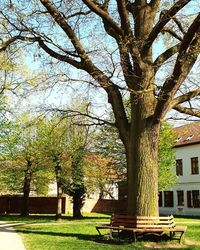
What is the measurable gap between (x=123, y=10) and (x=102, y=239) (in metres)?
7.24

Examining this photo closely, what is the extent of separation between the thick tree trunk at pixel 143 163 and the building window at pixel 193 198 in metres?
27.3

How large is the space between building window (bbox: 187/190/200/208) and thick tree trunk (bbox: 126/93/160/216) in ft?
89.7

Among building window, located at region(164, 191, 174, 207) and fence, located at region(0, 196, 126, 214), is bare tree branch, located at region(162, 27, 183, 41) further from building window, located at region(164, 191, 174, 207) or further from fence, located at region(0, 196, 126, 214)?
building window, located at region(164, 191, 174, 207)

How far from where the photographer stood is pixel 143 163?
1336 centimetres

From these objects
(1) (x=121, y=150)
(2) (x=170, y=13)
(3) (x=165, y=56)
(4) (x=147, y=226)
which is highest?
(2) (x=170, y=13)

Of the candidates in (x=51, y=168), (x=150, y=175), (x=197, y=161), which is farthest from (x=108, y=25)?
(x=197, y=161)

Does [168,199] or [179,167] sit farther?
[168,199]

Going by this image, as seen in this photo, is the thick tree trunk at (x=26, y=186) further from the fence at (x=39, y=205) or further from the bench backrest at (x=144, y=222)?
the bench backrest at (x=144, y=222)

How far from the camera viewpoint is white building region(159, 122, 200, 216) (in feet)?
131

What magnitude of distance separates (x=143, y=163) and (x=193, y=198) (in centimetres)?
2849

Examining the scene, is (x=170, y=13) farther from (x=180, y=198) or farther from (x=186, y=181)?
(x=180, y=198)

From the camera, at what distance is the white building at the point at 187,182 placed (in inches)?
1575

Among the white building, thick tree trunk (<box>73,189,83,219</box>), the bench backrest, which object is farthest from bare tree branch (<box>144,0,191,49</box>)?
the white building

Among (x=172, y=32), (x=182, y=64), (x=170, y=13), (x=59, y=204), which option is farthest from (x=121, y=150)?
(x=182, y=64)
